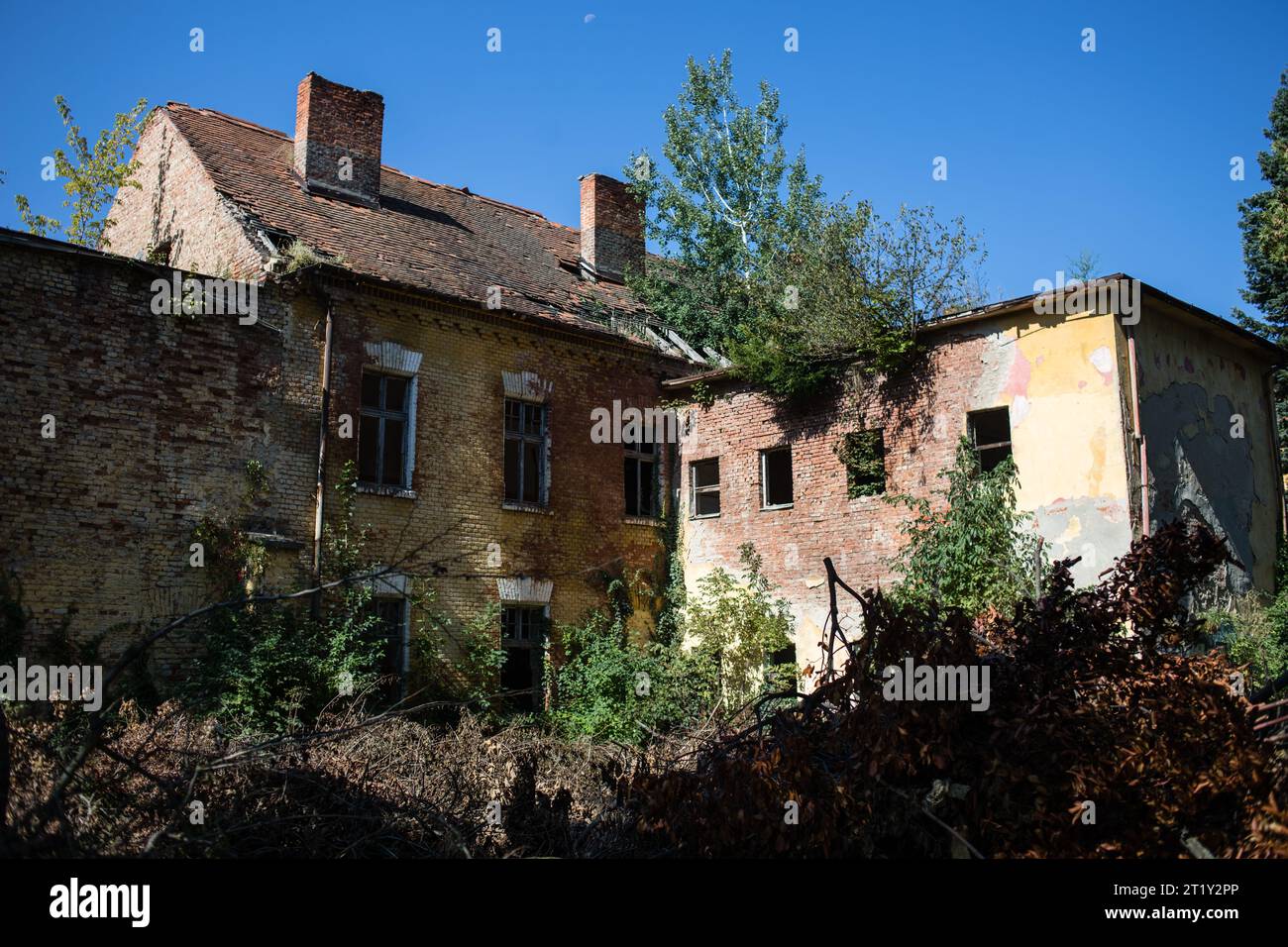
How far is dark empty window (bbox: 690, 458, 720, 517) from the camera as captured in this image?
17.6m

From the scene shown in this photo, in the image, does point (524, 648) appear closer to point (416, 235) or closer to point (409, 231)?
point (416, 235)

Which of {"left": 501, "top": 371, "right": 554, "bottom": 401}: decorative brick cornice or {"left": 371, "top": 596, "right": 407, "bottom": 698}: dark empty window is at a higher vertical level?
{"left": 501, "top": 371, "right": 554, "bottom": 401}: decorative brick cornice

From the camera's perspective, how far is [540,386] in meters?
16.4

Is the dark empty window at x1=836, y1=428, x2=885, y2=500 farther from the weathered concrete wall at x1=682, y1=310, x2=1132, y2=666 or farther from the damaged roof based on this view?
the damaged roof

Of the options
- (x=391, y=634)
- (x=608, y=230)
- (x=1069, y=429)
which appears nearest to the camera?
(x=1069, y=429)

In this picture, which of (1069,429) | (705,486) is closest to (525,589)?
(705,486)

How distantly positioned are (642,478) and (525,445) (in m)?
2.53

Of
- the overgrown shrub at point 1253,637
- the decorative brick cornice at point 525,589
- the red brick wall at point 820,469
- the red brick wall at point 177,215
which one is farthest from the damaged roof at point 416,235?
the overgrown shrub at point 1253,637

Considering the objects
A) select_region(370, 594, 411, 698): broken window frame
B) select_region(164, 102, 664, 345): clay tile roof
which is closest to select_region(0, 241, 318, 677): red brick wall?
select_region(370, 594, 411, 698): broken window frame

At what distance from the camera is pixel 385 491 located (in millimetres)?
14336

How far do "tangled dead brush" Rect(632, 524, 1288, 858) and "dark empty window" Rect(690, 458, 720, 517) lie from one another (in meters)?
10.7
